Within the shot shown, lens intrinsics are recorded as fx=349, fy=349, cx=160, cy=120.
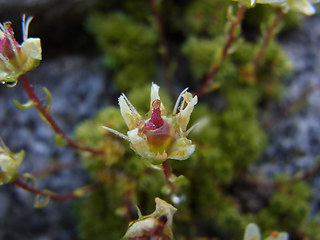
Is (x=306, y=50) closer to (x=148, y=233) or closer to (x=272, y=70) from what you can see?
(x=272, y=70)

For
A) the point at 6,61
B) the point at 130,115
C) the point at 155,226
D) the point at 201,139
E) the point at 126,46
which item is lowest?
the point at 155,226

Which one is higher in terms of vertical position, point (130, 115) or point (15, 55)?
point (15, 55)

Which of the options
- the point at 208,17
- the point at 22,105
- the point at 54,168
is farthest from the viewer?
the point at 208,17

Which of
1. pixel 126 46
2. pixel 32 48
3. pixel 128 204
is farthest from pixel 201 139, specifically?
pixel 32 48

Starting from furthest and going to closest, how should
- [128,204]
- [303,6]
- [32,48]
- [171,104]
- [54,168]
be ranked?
[54,168] < [171,104] < [128,204] < [303,6] < [32,48]

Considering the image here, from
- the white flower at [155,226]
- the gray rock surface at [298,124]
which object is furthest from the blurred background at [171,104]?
the white flower at [155,226]

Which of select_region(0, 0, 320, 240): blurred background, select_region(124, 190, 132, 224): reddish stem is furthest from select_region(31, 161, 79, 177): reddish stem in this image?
select_region(124, 190, 132, 224): reddish stem

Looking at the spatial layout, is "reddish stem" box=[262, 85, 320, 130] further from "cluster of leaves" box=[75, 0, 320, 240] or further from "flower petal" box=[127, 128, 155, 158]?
"flower petal" box=[127, 128, 155, 158]

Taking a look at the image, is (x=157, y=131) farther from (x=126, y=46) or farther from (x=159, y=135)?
(x=126, y=46)
